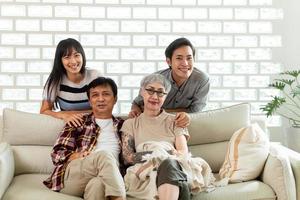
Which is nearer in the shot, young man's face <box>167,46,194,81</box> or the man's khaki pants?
the man's khaki pants

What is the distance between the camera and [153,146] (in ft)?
9.97

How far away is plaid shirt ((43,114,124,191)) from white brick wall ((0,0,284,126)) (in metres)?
1.16

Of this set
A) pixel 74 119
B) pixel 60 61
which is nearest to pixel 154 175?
pixel 74 119

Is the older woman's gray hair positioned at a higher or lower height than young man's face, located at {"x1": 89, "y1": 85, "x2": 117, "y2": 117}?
higher

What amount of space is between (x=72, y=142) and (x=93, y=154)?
0.32 metres

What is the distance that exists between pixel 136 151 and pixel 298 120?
1886 millimetres

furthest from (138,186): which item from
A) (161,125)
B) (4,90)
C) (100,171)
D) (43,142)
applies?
(4,90)

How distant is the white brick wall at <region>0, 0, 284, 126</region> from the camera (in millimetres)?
4270

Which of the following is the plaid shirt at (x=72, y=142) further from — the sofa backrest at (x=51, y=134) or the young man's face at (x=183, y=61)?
the young man's face at (x=183, y=61)

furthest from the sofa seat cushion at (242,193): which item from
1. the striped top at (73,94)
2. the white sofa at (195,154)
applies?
the striped top at (73,94)

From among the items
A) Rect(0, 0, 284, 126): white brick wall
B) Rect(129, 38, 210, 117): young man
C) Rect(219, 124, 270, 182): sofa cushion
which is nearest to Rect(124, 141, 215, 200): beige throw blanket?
Rect(219, 124, 270, 182): sofa cushion

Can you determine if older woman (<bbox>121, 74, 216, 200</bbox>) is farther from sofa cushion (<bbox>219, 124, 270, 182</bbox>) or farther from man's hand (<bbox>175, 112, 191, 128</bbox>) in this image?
sofa cushion (<bbox>219, 124, 270, 182</bbox>)

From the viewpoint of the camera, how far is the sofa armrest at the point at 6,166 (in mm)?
2775

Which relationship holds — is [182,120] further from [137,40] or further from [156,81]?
[137,40]
